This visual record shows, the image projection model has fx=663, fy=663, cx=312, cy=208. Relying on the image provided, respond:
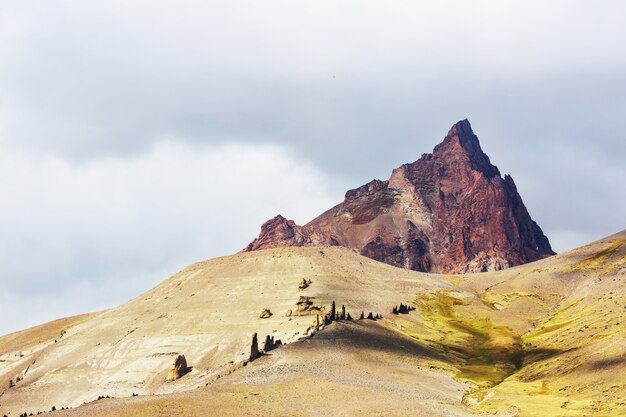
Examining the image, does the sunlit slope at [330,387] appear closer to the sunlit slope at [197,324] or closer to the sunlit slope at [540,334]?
the sunlit slope at [540,334]

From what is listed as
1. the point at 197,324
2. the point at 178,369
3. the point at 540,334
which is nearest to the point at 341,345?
the point at 178,369

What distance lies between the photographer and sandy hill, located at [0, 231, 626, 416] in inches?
2899

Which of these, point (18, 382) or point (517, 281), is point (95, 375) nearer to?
point (18, 382)

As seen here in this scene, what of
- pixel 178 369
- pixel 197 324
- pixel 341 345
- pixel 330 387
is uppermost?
pixel 197 324

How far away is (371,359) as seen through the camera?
9625cm

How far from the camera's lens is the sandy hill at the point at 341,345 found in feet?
242

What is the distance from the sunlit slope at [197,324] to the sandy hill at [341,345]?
46 centimetres

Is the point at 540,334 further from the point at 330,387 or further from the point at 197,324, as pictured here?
the point at 197,324

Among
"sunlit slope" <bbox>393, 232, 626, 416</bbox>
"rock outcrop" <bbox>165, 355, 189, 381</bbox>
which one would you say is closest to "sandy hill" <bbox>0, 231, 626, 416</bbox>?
"sunlit slope" <bbox>393, 232, 626, 416</bbox>

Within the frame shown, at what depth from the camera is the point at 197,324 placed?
132 meters

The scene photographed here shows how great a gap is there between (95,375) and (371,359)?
5263 centimetres

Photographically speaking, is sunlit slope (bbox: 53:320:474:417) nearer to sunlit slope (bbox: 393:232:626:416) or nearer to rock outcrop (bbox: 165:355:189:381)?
sunlit slope (bbox: 393:232:626:416)

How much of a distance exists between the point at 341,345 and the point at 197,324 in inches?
1647

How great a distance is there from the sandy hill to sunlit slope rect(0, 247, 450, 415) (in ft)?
1.51
